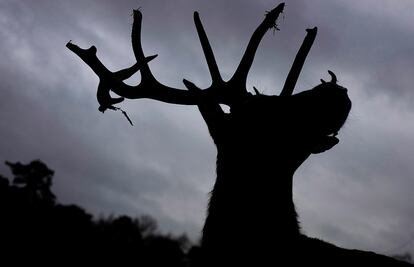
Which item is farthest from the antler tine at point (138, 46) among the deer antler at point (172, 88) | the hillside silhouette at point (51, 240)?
the hillside silhouette at point (51, 240)

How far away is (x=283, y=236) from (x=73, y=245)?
2418 centimetres

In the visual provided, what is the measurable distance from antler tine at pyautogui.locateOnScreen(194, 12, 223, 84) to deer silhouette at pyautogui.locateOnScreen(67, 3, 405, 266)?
170 millimetres

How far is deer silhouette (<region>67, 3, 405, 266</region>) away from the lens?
130 inches

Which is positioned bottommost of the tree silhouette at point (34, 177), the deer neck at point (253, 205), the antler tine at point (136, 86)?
the deer neck at point (253, 205)

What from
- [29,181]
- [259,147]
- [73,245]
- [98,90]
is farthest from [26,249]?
[29,181]

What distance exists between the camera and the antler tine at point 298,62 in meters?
4.11

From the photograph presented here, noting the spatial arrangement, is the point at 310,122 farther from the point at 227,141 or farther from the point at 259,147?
the point at 227,141

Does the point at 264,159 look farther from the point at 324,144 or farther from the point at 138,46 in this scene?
the point at 138,46

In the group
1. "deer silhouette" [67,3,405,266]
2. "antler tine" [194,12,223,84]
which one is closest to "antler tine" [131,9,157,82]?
"deer silhouette" [67,3,405,266]

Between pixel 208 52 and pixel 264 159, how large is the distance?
4.84 ft

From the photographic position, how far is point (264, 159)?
352cm

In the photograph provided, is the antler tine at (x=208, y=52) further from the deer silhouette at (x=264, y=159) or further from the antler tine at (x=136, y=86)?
the antler tine at (x=136, y=86)

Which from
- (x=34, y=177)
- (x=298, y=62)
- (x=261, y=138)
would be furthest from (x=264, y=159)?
(x=34, y=177)

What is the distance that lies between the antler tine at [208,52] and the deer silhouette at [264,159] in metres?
0.17
